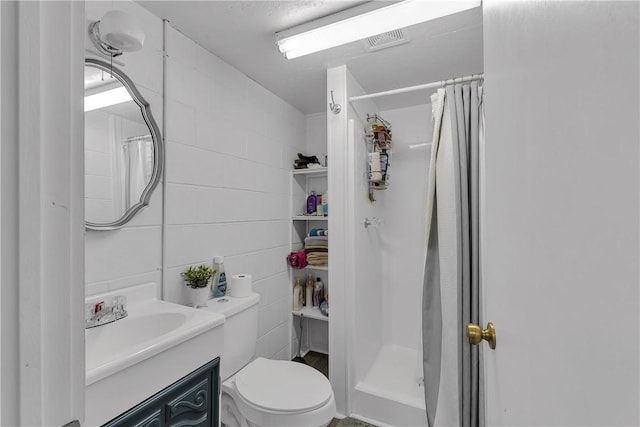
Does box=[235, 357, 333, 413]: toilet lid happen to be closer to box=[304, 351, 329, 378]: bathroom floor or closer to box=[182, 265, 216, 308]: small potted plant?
box=[182, 265, 216, 308]: small potted plant

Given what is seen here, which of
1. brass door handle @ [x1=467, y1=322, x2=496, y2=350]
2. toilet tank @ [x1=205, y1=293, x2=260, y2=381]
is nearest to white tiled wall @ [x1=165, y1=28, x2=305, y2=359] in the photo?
toilet tank @ [x1=205, y1=293, x2=260, y2=381]

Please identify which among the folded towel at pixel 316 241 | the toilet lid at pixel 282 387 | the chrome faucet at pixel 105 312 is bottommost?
the toilet lid at pixel 282 387

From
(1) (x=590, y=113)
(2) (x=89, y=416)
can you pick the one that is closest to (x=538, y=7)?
(1) (x=590, y=113)

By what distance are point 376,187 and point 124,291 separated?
5.17 feet

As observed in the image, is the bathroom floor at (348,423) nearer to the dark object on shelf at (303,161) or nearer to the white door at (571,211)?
the white door at (571,211)

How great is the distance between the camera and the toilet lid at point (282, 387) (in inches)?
47.1

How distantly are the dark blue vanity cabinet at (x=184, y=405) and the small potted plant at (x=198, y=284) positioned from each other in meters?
0.37

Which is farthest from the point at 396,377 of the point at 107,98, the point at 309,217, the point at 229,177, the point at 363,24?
the point at 107,98

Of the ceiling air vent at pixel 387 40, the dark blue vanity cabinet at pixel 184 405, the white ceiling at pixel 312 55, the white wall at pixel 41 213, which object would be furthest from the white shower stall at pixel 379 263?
the white wall at pixel 41 213

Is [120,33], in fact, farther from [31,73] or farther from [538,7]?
[538,7]

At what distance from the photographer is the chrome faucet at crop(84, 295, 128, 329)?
998 mm

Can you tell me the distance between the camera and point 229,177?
65.9 inches

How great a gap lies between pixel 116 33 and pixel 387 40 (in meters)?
1.19

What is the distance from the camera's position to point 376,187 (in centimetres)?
204
